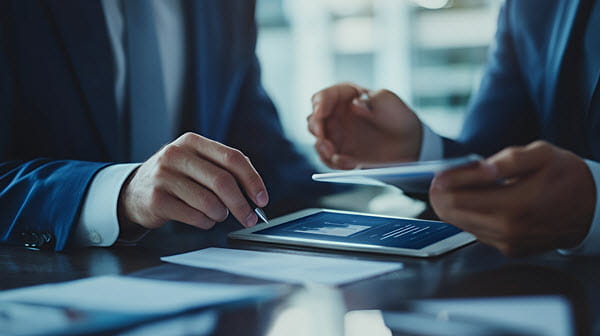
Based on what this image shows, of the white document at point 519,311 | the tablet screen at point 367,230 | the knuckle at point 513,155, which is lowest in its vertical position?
the tablet screen at point 367,230

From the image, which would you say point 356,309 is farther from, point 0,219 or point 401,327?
point 0,219

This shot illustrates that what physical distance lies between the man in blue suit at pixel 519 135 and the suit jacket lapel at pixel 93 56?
0.45 m

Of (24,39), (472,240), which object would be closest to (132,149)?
(24,39)

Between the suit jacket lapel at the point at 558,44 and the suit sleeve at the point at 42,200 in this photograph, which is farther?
the suit jacket lapel at the point at 558,44

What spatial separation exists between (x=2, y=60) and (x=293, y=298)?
0.90 meters

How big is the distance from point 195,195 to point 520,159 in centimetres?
44

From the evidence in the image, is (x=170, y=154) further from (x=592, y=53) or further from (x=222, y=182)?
(x=592, y=53)

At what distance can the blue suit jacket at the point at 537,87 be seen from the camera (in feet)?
4.50

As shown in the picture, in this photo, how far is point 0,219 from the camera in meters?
1.04

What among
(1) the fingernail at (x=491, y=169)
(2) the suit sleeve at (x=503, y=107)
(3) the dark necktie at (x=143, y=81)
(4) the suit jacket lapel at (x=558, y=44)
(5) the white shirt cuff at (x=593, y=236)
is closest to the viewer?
(1) the fingernail at (x=491, y=169)

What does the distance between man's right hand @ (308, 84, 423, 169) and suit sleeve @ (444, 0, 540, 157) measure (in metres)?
0.35

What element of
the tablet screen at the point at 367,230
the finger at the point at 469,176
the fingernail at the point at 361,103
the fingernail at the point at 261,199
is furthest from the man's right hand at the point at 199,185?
the fingernail at the point at 361,103

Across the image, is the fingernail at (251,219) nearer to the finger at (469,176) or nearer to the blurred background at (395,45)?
the finger at (469,176)

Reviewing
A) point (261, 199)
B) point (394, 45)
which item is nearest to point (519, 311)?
point (261, 199)
